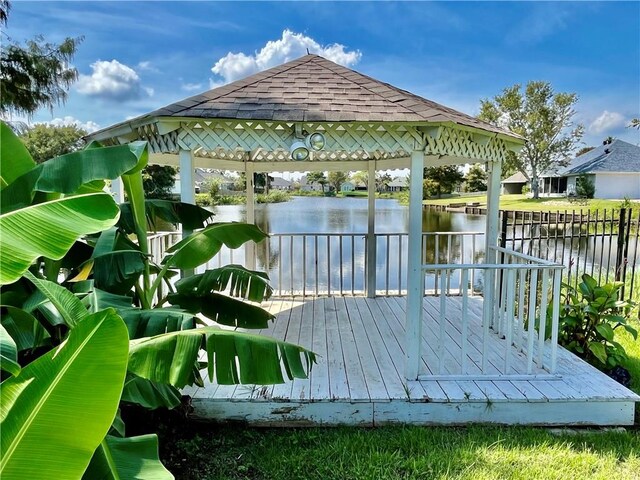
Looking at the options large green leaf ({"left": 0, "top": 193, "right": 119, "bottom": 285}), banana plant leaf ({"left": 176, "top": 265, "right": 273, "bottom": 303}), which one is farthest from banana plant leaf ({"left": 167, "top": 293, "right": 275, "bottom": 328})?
large green leaf ({"left": 0, "top": 193, "right": 119, "bottom": 285})

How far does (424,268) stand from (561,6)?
4324mm

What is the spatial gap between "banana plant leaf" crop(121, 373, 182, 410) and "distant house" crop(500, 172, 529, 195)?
4922cm

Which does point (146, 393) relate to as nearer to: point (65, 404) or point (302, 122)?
point (65, 404)

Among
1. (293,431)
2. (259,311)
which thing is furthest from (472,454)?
(259,311)

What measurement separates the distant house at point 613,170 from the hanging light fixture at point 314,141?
3407cm

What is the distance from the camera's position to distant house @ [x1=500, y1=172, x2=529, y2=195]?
45756mm

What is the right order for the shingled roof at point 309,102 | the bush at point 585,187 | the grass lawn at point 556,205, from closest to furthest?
the shingled roof at point 309,102 → the grass lawn at point 556,205 → the bush at point 585,187

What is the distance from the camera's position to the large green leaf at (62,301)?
5.36ft

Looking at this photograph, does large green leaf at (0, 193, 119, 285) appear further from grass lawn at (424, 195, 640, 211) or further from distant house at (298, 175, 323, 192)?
distant house at (298, 175, 323, 192)

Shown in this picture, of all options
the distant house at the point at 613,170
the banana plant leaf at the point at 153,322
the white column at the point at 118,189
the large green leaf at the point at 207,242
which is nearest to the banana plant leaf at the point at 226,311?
the large green leaf at the point at 207,242

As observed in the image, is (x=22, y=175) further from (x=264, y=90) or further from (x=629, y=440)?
(x=629, y=440)

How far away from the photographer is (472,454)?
2.57 meters

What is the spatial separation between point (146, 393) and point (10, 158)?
59.1 inches

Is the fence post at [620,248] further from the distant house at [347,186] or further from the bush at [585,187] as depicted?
the distant house at [347,186]
